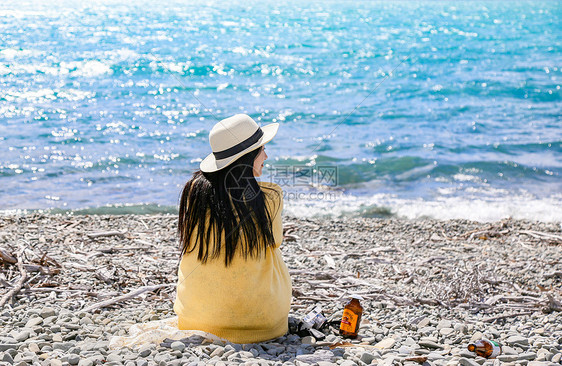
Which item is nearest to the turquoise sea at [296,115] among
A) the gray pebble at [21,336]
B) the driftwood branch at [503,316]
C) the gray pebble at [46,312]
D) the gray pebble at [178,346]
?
the driftwood branch at [503,316]

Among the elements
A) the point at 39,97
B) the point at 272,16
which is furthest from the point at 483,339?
the point at 272,16

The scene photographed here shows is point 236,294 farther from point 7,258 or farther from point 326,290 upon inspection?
point 7,258

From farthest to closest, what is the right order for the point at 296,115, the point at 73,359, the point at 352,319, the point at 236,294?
1. the point at 296,115
2. the point at 352,319
3. the point at 236,294
4. the point at 73,359

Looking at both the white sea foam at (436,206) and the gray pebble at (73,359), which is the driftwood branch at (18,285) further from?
the white sea foam at (436,206)

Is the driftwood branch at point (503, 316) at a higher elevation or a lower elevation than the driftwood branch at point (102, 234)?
lower

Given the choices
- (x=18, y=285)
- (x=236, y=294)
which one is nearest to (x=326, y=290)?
(x=236, y=294)

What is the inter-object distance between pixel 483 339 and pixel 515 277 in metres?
2.48

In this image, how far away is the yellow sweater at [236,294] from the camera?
405cm

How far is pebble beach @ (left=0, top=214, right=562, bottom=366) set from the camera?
3.86 metres

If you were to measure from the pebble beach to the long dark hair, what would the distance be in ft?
2.25

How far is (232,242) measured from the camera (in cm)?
396

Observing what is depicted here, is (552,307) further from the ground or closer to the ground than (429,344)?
closer to the ground

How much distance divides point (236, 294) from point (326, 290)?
66.0 inches

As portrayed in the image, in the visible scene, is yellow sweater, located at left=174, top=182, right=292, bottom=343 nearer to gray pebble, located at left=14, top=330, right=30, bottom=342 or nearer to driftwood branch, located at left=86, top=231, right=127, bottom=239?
gray pebble, located at left=14, top=330, right=30, bottom=342
